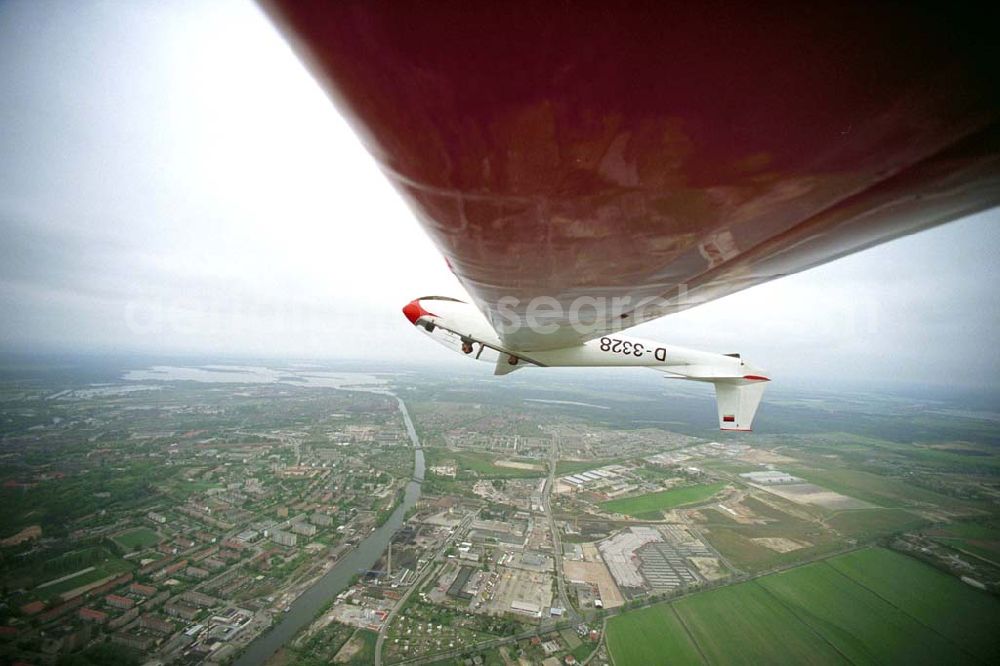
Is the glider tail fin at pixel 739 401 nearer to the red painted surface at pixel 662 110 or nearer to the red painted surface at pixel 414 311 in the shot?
the red painted surface at pixel 414 311

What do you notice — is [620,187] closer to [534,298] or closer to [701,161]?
[701,161]

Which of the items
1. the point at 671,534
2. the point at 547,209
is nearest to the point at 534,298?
the point at 547,209

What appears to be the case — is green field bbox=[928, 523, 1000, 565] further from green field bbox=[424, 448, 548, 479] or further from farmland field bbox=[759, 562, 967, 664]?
green field bbox=[424, 448, 548, 479]

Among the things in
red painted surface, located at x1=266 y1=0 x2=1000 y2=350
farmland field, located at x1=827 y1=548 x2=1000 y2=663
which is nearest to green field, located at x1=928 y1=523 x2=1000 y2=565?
farmland field, located at x1=827 y1=548 x2=1000 y2=663

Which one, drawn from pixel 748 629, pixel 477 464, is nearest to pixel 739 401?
pixel 748 629

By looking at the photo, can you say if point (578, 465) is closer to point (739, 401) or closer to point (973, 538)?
point (739, 401)

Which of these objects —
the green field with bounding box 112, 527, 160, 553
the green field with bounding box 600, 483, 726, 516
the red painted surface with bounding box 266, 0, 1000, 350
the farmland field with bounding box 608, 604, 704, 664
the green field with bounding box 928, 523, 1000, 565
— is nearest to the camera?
the red painted surface with bounding box 266, 0, 1000, 350

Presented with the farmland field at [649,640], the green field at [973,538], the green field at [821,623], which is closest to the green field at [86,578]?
the farmland field at [649,640]
